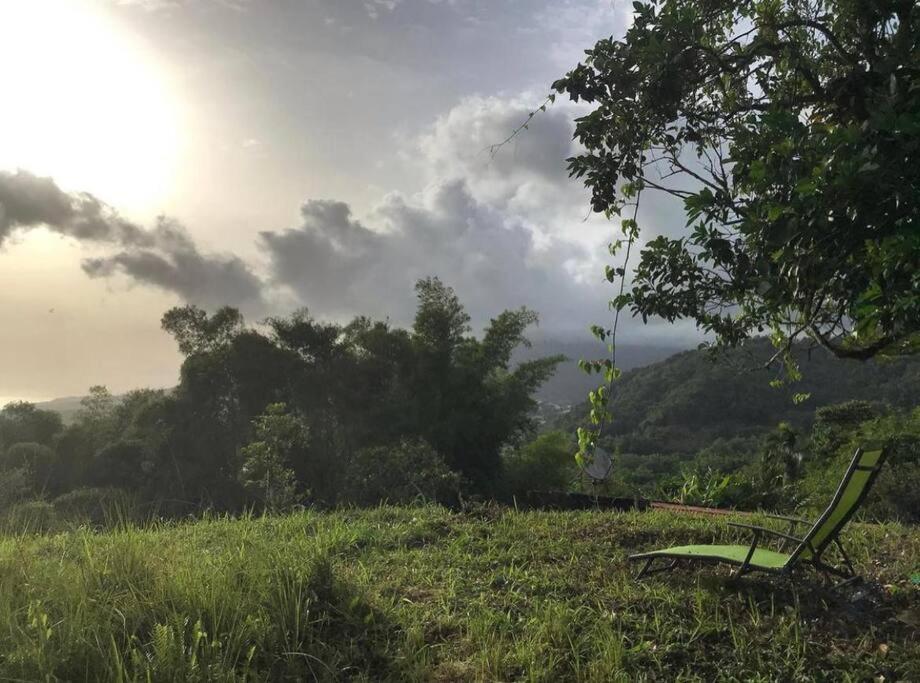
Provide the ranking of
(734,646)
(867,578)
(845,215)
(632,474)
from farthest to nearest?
(632,474), (867,578), (734,646), (845,215)

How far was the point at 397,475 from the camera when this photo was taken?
18031 millimetres

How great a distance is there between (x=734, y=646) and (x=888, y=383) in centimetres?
2889

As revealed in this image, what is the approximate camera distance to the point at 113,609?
127 inches

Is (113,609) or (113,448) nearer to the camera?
(113,609)

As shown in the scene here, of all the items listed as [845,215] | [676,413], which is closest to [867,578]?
[845,215]

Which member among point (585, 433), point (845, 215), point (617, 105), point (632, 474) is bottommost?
point (632, 474)

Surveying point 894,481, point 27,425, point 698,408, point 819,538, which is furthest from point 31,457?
point 698,408

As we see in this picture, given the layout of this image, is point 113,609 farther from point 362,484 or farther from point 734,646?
point 362,484

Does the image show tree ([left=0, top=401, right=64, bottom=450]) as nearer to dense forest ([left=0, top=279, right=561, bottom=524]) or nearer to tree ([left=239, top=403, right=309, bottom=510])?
dense forest ([left=0, top=279, right=561, bottom=524])

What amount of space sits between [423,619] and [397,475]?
14722 millimetres

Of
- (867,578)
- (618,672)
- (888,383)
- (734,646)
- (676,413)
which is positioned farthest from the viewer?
(676,413)

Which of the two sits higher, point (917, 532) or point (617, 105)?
point (617, 105)

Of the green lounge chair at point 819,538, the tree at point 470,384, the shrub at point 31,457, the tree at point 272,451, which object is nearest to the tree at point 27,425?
the shrub at point 31,457

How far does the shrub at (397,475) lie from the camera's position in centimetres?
1625
